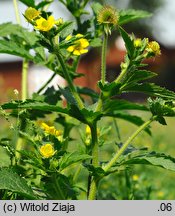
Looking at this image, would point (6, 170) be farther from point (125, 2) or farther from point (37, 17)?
point (125, 2)

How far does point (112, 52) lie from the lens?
21.9 m

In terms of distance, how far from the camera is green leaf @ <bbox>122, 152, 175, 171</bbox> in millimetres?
1400

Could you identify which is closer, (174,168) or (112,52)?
(174,168)

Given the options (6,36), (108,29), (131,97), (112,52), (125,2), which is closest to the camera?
(108,29)

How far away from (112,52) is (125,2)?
1133 cm

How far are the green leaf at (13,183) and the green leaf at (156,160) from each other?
265mm

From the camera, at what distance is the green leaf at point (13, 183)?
140cm

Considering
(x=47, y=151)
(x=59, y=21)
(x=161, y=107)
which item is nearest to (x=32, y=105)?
(x=47, y=151)

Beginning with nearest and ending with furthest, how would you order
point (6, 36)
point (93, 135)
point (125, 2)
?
point (93, 135) < point (6, 36) < point (125, 2)

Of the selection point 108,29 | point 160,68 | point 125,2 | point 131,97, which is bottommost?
point 108,29

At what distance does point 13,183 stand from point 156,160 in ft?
1.22

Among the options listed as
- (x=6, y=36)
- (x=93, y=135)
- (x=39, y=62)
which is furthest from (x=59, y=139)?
(x=6, y=36)

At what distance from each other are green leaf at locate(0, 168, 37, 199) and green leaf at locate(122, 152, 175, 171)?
10.4 inches

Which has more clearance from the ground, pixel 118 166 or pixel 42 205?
pixel 118 166
